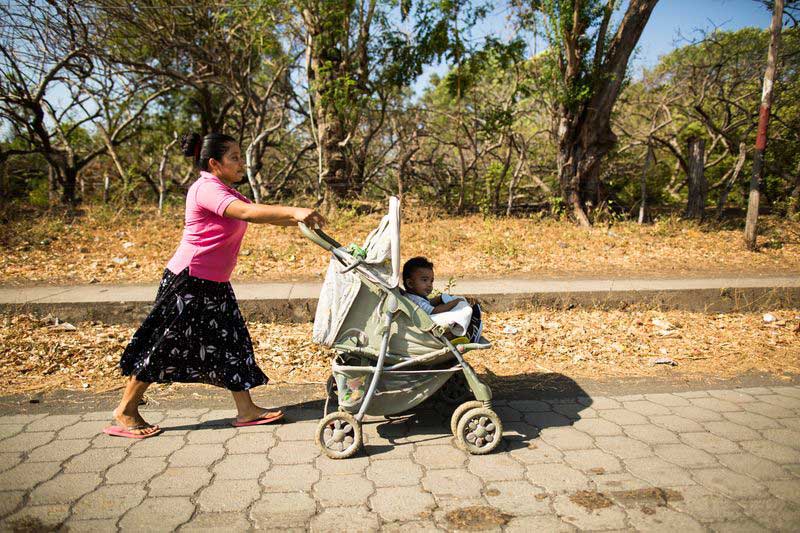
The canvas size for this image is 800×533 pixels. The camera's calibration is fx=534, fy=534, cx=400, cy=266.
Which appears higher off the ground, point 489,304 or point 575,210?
point 575,210

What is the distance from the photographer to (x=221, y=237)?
3387 millimetres

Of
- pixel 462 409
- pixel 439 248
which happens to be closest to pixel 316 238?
pixel 462 409

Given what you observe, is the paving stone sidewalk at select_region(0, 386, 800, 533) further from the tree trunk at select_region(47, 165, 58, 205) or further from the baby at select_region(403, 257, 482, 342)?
the tree trunk at select_region(47, 165, 58, 205)

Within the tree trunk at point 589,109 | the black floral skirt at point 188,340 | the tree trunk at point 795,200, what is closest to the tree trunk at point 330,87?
the tree trunk at point 589,109

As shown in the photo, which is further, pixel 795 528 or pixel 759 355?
pixel 759 355

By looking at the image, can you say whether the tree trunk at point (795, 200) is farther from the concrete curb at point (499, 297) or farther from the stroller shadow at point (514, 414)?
the stroller shadow at point (514, 414)

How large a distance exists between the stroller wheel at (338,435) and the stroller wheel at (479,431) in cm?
62

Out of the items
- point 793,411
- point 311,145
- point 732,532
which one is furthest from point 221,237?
point 311,145

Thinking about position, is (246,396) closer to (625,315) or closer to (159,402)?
(159,402)

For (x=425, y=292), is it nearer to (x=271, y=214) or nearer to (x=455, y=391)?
(x=455, y=391)

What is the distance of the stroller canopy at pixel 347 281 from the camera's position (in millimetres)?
3176

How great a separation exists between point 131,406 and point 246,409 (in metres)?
0.72

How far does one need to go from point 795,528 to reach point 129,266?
309 inches

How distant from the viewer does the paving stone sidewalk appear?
2541mm
